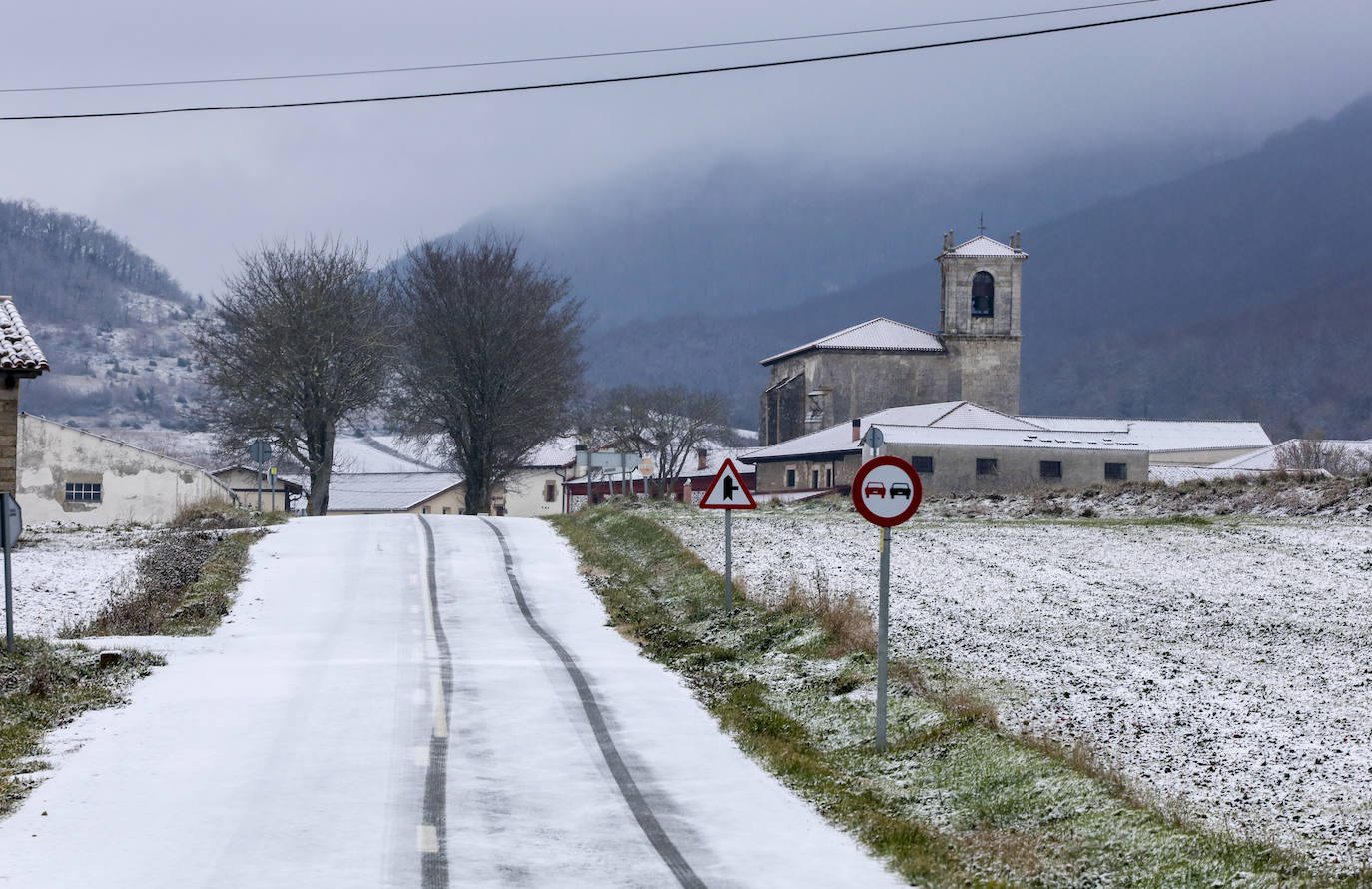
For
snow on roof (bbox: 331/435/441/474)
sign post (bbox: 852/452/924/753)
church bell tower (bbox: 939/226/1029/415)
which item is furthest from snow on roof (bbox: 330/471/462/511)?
sign post (bbox: 852/452/924/753)

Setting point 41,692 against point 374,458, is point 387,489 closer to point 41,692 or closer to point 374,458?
point 374,458

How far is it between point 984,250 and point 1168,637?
96078 millimetres

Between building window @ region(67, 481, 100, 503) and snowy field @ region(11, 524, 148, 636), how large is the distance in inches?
831

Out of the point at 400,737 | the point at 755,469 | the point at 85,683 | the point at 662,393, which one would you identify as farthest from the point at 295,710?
the point at 662,393

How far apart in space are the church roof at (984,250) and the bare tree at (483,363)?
52009mm

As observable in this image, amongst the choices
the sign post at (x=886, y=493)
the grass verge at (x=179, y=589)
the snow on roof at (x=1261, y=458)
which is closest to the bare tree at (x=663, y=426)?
the snow on roof at (x=1261, y=458)

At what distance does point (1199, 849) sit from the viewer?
29.3 feet

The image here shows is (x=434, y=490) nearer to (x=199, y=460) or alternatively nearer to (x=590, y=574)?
(x=199, y=460)

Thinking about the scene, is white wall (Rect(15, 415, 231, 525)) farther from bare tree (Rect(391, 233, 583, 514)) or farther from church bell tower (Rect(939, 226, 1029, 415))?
church bell tower (Rect(939, 226, 1029, 415))

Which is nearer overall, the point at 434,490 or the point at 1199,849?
the point at 1199,849

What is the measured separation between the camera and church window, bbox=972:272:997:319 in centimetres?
11094

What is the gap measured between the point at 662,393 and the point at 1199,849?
120 metres

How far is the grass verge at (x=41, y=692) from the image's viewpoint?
1177cm

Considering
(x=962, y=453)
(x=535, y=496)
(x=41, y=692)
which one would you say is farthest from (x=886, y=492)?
(x=535, y=496)
